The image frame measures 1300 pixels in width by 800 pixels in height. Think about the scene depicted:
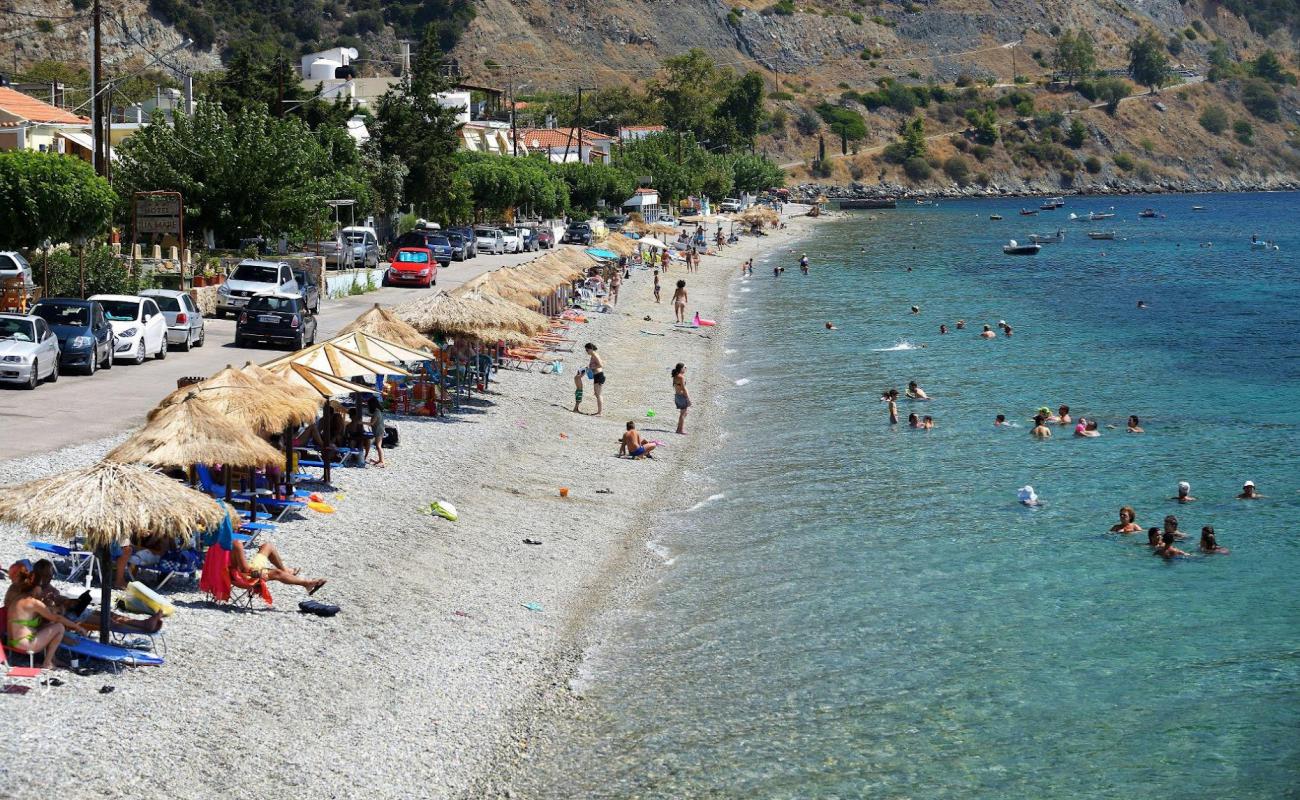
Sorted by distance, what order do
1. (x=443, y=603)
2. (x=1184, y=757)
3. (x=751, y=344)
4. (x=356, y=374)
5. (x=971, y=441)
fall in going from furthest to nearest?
(x=751, y=344)
(x=971, y=441)
(x=356, y=374)
(x=443, y=603)
(x=1184, y=757)

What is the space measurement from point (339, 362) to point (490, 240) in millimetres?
48643

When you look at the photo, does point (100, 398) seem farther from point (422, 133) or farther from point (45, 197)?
point (422, 133)

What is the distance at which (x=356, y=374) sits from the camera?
24.5 meters

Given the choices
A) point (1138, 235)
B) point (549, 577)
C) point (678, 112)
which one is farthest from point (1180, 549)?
point (678, 112)

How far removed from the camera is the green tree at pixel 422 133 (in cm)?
7250

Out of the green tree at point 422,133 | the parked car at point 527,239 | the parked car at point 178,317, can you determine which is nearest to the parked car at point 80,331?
the parked car at point 178,317

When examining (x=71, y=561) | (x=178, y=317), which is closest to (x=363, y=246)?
(x=178, y=317)

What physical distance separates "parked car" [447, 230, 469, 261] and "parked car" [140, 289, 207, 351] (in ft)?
104

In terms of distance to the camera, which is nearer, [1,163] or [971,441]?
[971,441]

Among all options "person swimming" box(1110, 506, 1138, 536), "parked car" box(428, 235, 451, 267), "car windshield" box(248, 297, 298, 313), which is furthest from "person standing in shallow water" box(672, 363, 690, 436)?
"parked car" box(428, 235, 451, 267)

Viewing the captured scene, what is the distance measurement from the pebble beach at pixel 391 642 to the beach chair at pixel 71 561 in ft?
0.85

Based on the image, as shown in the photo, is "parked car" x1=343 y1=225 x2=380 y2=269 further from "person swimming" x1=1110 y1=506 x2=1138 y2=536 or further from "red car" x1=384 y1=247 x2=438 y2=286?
"person swimming" x1=1110 y1=506 x2=1138 y2=536

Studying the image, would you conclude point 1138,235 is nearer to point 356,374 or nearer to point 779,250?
point 779,250

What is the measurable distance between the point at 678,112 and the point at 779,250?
257ft
